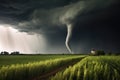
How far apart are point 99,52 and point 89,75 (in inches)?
4477

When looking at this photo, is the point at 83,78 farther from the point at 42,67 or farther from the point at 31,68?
the point at 42,67

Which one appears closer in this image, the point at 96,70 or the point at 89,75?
the point at 89,75

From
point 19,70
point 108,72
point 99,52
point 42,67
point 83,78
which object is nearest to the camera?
point 83,78

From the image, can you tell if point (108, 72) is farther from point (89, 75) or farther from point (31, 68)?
point (31, 68)

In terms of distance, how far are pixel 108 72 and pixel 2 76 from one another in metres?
11.4

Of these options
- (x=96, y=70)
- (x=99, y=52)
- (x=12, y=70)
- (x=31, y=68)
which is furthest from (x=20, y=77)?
(x=99, y=52)

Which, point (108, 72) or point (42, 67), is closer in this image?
point (108, 72)

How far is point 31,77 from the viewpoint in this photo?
1035 inches

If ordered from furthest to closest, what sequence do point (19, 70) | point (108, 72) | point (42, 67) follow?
point (42, 67) → point (19, 70) → point (108, 72)

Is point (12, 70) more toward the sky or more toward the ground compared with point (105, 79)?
more toward the sky

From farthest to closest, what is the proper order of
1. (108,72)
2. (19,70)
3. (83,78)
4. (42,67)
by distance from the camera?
(42,67)
(19,70)
(108,72)
(83,78)

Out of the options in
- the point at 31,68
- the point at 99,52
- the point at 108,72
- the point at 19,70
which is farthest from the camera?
the point at 99,52

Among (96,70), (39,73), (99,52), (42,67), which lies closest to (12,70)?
(39,73)

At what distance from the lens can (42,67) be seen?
3200 cm
